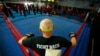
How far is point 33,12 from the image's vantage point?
29.6ft

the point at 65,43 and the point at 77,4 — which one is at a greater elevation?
the point at 65,43

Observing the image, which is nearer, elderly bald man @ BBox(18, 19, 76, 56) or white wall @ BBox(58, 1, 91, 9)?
elderly bald man @ BBox(18, 19, 76, 56)

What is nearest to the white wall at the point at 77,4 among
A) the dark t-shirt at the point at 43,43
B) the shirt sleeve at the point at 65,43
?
the shirt sleeve at the point at 65,43

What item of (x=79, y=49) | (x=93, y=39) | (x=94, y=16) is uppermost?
(x=94, y=16)

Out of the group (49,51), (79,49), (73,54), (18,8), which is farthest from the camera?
(18,8)

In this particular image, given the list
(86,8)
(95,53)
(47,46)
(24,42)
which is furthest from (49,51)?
(86,8)

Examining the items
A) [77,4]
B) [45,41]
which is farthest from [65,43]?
[77,4]

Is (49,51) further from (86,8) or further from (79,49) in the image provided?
(86,8)

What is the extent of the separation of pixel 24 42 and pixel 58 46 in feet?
0.93

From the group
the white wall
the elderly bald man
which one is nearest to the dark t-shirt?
the elderly bald man

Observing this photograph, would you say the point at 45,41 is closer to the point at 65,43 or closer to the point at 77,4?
the point at 65,43

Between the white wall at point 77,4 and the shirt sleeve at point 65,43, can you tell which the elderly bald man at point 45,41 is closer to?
the shirt sleeve at point 65,43

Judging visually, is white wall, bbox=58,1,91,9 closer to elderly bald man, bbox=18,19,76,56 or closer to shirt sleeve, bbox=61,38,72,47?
shirt sleeve, bbox=61,38,72,47

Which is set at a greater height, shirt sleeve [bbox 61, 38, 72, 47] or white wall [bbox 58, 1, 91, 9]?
shirt sleeve [bbox 61, 38, 72, 47]
